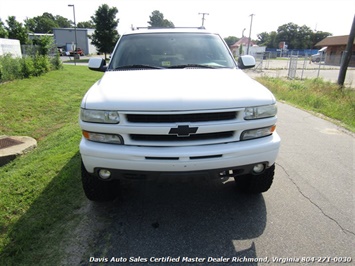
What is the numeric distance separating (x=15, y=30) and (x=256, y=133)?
38.9 m

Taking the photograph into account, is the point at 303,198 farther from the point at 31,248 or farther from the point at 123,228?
the point at 31,248

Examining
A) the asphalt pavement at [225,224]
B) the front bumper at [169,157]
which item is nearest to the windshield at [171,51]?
the front bumper at [169,157]

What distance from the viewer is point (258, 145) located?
8.33 ft

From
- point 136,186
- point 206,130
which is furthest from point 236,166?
point 136,186

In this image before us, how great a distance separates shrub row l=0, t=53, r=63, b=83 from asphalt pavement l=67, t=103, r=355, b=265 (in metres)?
11.3

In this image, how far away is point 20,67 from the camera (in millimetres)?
12961

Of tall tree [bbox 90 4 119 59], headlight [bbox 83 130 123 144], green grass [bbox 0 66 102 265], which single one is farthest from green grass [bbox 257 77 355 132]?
tall tree [bbox 90 4 119 59]

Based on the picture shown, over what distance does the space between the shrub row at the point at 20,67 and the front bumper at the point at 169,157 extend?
11.6m

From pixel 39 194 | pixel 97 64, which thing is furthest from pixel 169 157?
pixel 97 64

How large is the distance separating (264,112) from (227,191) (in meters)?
1.26

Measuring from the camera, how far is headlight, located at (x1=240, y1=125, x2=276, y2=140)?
2582 mm

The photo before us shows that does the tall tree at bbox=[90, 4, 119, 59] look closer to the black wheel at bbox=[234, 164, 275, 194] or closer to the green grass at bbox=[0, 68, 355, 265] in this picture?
the green grass at bbox=[0, 68, 355, 265]

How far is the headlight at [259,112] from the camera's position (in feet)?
8.34

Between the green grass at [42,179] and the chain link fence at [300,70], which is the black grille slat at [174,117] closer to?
the green grass at [42,179]
